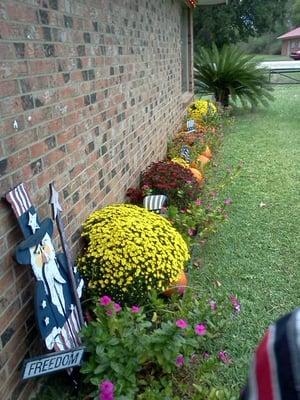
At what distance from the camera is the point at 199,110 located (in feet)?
30.7

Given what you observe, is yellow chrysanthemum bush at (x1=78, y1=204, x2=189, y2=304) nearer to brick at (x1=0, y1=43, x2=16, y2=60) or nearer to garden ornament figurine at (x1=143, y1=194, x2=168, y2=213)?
garden ornament figurine at (x1=143, y1=194, x2=168, y2=213)

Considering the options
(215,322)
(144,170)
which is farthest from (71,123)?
(144,170)

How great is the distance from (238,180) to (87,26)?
352cm

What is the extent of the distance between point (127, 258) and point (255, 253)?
5.19 ft

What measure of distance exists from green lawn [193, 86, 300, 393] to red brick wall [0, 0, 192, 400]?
1099 millimetres

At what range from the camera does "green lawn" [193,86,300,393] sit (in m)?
2.84

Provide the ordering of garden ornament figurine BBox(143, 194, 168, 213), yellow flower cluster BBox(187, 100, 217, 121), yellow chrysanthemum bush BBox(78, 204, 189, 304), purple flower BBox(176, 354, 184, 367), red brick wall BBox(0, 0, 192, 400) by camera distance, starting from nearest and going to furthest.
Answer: red brick wall BBox(0, 0, 192, 400)
purple flower BBox(176, 354, 184, 367)
yellow chrysanthemum bush BBox(78, 204, 189, 304)
garden ornament figurine BBox(143, 194, 168, 213)
yellow flower cluster BBox(187, 100, 217, 121)

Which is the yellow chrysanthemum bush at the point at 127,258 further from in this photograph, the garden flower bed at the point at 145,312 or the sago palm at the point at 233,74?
the sago palm at the point at 233,74

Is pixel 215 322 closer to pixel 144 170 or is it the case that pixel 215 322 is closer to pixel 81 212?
pixel 81 212

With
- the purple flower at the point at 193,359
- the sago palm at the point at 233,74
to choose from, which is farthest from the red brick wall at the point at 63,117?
the sago palm at the point at 233,74

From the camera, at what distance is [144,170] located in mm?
4949

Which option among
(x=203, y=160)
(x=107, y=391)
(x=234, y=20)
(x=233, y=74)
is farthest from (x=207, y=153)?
(x=234, y=20)

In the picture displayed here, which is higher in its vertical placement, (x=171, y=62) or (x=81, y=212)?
(x=171, y=62)

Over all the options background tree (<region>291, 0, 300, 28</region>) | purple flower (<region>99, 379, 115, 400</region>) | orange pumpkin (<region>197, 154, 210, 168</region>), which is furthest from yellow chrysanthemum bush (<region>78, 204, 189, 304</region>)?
background tree (<region>291, 0, 300, 28</region>)
